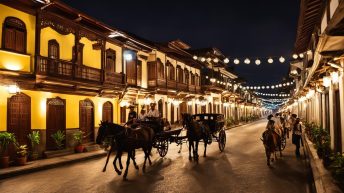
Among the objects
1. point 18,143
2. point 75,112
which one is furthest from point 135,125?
point 75,112

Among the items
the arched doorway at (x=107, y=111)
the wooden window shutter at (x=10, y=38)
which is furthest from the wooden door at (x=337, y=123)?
the arched doorway at (x=107, y=111)

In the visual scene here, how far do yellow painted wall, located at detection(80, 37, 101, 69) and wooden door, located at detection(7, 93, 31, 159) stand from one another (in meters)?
5.82

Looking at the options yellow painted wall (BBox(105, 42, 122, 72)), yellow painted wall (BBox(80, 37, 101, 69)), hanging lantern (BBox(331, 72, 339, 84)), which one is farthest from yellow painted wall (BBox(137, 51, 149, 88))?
hanging lantern (BBox(331, 72, 339, 84))

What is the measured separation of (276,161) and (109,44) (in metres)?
14.5

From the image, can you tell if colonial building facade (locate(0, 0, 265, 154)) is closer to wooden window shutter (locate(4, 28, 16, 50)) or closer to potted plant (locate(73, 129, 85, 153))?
wooden window shutter (locate(4, 28, 16, 50))

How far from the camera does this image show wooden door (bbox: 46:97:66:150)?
17828 mm

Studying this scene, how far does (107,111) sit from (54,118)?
5.69 m

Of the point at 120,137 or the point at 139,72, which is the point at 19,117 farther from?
the point at 139,72

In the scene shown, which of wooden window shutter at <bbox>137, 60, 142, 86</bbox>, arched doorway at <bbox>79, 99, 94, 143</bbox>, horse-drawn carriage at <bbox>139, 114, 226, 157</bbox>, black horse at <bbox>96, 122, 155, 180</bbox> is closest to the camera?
black horse at <bbox>96, 122, 155, 180</bbox>

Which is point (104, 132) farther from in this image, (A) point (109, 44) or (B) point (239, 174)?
(A) point (109, 44)

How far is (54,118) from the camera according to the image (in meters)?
18.2

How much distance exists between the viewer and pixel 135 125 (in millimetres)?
13523

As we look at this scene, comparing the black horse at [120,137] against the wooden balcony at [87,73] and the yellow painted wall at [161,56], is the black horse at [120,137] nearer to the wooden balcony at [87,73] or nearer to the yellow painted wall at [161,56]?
the wooden balcony at [87,73]

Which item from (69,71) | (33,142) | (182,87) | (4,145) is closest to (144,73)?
(182,87)
